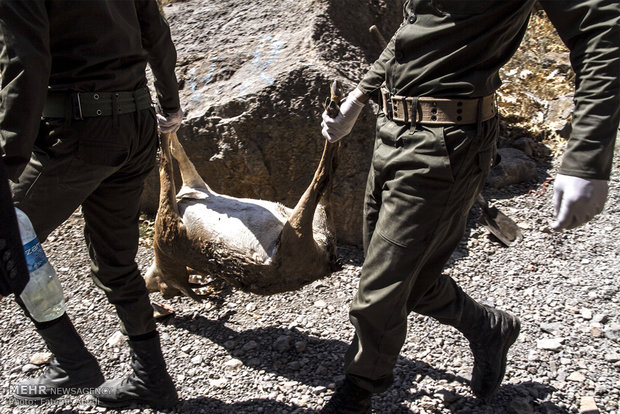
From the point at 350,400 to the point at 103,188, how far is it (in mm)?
1638

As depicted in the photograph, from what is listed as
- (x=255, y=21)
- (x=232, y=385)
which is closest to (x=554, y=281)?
(x=232, y=385)

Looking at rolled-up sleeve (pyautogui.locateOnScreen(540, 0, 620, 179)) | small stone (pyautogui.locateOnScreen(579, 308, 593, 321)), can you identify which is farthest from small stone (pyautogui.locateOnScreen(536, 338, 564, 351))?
rolled-up sleeve (pyautogui.locateOnScreen(540, 0, 620, 179))

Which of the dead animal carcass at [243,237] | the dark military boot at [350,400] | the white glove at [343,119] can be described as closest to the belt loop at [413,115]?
the white glove at [343,119]

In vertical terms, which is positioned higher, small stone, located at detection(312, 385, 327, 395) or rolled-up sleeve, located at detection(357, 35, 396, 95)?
rolled-up sleeve, located at detection(357, 35, 396, 95)

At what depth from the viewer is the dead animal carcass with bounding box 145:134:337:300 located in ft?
10.2

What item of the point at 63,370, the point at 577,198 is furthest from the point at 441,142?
the point at 63,370

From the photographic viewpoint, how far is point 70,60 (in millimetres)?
2334

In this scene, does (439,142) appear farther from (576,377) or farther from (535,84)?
(535,84)

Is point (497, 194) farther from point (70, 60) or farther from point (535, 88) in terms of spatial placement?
point (70, 60)

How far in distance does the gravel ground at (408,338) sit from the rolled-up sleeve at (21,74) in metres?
1.61

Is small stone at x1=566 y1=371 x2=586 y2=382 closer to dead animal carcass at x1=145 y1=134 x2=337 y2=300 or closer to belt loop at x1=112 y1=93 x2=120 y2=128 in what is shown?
dead animal carcass at x1=145 y1=134 x2=337 y2=300

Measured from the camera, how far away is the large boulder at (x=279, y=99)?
3.91 meters

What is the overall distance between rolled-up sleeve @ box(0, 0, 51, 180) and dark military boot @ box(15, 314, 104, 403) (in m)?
0.94

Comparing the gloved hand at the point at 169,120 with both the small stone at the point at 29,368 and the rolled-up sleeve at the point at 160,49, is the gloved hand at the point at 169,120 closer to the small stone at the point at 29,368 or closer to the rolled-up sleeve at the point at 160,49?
the rolled-up sleeve at the point at 160,49
